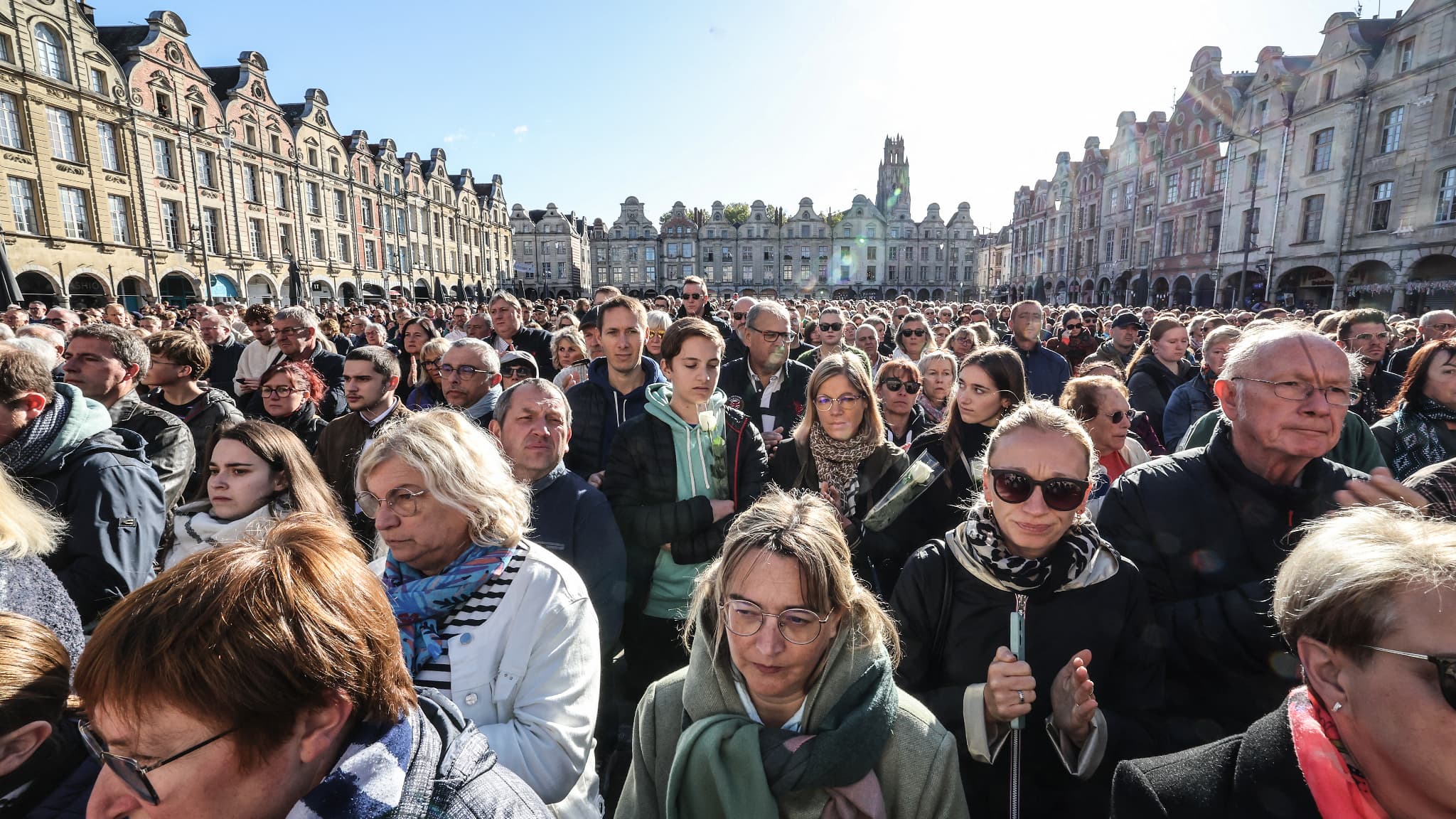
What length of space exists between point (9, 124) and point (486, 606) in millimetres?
33436

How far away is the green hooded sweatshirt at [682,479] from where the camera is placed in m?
3.41

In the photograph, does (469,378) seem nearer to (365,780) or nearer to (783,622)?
(783,622)

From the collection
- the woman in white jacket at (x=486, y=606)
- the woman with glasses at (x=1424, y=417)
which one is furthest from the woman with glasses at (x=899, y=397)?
the woman in white jacket at (x=486, y=606)

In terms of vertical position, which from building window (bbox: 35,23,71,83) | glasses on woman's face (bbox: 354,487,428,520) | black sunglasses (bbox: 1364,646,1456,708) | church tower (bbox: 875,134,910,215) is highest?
church tower (bbox: 875,134,910,215)

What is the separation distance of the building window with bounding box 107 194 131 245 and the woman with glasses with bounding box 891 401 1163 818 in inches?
1382

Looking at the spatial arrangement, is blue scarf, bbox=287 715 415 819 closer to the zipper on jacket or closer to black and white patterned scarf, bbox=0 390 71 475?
the zipper on jacket

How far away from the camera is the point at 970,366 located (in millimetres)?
3797

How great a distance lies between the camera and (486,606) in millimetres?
1926

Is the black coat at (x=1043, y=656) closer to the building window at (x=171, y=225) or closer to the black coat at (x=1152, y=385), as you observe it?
the black coat at (x=1152, y=385)

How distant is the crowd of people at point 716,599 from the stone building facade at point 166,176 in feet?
94.6

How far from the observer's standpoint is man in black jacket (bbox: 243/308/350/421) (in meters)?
5.34

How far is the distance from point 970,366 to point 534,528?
2.67m

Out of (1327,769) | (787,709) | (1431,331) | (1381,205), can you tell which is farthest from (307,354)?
(1381,205)

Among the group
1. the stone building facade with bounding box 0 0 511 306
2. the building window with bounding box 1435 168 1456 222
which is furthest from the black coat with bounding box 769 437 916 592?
the stone building facade with bounding box 0 0 511 306
